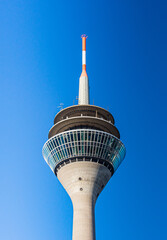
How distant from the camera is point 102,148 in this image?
6381cm

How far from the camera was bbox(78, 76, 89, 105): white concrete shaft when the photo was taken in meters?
70.2

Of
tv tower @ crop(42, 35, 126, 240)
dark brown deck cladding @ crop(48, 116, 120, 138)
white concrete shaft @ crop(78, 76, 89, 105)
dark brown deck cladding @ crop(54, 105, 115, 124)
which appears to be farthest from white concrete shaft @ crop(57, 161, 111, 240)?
white concrete shaft @ crop(78, 76, 89, 105)

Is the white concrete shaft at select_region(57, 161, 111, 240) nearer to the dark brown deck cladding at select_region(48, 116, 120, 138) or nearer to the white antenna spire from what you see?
the dark brown deck cladding at select_region(48, 116, 120, 138)

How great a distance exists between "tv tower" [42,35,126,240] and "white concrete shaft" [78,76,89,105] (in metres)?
2.09

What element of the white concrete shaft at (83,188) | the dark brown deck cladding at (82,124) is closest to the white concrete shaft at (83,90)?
the dark brown deck cladding at (82,124)

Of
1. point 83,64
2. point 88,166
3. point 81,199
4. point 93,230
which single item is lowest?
point 93,230

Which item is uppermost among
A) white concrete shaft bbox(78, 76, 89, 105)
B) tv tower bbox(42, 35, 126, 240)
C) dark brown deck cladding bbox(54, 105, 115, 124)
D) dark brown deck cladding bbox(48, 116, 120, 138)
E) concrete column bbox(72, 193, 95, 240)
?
white concrete shaft bbox(78, 76, 89, 105)

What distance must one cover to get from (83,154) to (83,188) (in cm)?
604

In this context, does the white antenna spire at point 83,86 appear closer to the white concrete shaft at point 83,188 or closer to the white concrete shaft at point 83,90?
the white concrete shaft at point 83,90

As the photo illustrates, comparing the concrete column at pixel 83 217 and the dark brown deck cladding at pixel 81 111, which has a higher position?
the dark brown deck cladding at pixel 81 111

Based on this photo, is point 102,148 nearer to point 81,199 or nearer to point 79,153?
point 79,153

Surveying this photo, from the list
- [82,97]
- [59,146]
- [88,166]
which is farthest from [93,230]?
[82,97]

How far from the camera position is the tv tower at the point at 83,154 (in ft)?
195

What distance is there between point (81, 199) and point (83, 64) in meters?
30.8
